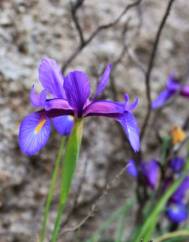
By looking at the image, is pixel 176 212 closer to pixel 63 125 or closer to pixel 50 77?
pixel 63 125

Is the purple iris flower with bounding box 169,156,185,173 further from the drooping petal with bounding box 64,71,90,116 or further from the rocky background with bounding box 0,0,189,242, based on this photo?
the drooping petal with bounding box 64,71,90,116

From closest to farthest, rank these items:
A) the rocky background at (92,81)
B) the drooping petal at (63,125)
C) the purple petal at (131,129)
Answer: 1. the purple petal at (131,129)
2. the drooping petal at (63,125)
3. the rocky background at (92,81)

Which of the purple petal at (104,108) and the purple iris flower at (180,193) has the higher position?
the purple petal at (104,108)

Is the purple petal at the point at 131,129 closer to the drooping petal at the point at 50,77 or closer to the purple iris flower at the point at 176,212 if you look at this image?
the drooping petal at the point at 50,77

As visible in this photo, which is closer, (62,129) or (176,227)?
(62,129)

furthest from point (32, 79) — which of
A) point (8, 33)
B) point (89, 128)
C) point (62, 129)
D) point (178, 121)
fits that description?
point (178, 121)

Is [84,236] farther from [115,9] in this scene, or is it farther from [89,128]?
[115,9]

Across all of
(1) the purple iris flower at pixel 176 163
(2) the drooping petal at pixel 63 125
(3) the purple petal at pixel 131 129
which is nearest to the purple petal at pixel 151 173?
(1) the purple iris flower at pixel 176 163

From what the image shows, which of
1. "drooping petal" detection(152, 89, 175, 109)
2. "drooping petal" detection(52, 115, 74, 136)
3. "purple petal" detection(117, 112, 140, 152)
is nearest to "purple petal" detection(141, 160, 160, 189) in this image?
"drooping petal" detection(152, 89, 175, 109)
